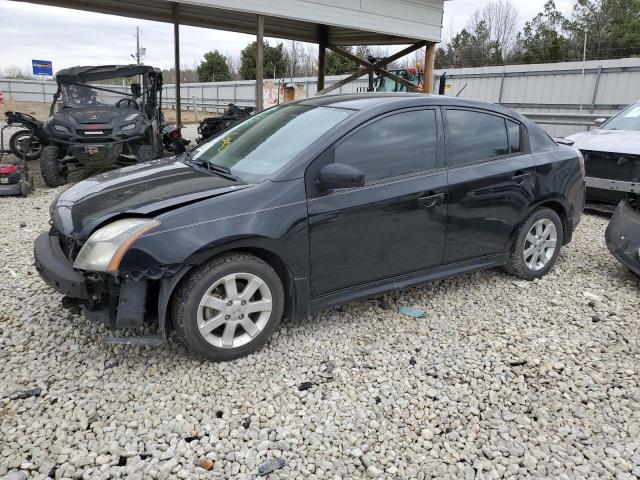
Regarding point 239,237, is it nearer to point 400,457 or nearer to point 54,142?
point 400,457

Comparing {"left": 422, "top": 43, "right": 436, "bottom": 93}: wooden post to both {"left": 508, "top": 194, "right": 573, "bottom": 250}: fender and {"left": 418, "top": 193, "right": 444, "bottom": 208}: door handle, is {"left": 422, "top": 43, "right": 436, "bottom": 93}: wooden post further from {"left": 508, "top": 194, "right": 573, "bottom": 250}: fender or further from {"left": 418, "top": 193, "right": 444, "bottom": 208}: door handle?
{"left": 418, "top": 193, "right": 444, "bottom": 208}: door handle

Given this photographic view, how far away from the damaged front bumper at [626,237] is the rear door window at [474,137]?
1371mm

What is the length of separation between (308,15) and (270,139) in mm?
5984

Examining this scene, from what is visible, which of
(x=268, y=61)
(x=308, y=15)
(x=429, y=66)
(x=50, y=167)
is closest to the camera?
(x=50, y=167)

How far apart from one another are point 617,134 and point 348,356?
5.92 m

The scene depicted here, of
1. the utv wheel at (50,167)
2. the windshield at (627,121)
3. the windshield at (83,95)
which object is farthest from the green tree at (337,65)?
the utv wheel at (50,167)

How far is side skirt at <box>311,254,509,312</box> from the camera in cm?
338

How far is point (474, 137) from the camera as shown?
13.0ft

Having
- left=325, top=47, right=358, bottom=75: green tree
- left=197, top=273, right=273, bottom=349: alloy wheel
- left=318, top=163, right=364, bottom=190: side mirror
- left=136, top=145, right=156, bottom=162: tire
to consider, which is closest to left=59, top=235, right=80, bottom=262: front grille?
left=197, top=273, right=273, bottom=349: alloy wheel

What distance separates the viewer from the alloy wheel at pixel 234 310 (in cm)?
297

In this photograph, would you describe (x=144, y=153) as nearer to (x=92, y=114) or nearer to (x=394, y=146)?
(x=92, y=114)

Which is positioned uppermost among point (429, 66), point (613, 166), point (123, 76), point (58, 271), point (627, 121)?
point (429, 66)

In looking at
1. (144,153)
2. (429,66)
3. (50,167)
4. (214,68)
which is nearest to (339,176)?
(144,153)

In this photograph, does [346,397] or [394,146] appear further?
[394,146]
